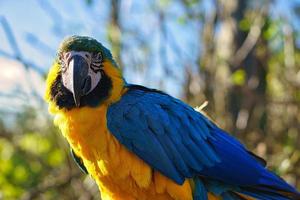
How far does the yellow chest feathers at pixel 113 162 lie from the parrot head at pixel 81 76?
0.22ft

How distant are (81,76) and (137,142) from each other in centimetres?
44

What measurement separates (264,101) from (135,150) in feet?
7.71

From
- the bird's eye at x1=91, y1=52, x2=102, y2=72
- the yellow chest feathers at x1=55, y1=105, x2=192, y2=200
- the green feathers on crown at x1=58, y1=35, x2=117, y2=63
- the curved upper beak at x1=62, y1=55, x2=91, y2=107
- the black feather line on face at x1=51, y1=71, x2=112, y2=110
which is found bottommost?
the yellow chest feathers at x1=55, y1=105, x2=192, y2=200

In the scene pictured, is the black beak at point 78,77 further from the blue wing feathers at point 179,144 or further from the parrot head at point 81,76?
the blue wing feathers at point 179,144

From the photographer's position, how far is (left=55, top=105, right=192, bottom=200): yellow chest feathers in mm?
3238

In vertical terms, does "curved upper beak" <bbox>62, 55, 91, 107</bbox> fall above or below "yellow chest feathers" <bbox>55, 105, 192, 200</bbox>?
above

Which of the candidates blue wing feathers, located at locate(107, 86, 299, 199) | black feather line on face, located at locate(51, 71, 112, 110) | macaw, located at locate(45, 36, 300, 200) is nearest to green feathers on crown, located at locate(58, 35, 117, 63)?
macaw, located at locate(45, 36, 300, 200)

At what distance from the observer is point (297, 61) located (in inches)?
225

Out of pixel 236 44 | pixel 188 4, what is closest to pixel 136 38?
pixel 188 4

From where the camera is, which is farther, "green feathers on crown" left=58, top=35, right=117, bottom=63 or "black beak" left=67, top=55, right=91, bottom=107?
"green feathers on crown" left=58, top=35, right=117, bottom=63

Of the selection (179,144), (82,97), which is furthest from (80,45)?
(179,144)

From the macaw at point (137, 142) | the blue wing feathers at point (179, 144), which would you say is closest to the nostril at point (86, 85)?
the macaw at point (137, 142)

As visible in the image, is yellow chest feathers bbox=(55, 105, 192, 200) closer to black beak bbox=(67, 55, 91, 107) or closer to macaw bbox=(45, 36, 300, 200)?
macaw bbox=(45, 36, 300, 200)

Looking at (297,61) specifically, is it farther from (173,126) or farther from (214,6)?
(173,126)
